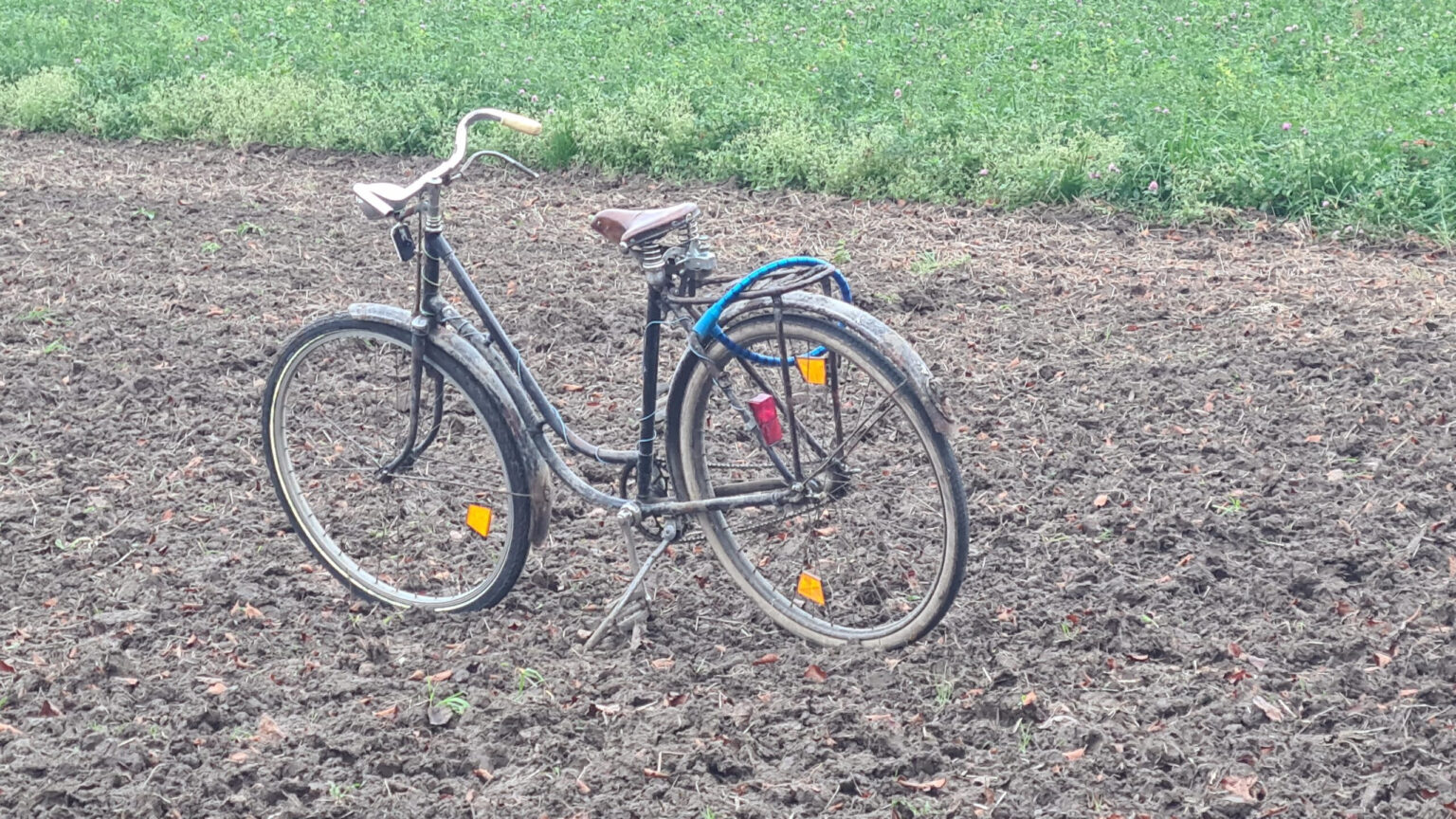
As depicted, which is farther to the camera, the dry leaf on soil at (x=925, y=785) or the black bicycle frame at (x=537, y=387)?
the black bicycle frame at (x=537, y=387)

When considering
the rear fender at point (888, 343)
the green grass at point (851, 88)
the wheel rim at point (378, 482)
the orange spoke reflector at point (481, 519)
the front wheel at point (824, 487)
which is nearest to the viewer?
the rear fender at point (888, 343)

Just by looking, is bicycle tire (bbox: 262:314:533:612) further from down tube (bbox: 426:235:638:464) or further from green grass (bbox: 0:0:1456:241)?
green grass (bbox: 0:0:1456:241)

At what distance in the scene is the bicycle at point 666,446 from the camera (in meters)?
3.53

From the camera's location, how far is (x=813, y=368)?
353cm

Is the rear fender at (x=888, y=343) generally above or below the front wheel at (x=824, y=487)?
above

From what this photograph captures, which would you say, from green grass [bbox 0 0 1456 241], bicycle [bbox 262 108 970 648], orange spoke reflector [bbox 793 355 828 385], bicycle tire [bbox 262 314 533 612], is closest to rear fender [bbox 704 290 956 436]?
bicycle [bbox 262 108 970 648]

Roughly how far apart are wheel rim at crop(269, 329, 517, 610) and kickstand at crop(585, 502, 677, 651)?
1.06ft

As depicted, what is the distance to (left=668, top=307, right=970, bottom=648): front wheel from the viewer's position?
3473mm

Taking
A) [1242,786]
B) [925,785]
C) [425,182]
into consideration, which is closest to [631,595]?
[925,785]

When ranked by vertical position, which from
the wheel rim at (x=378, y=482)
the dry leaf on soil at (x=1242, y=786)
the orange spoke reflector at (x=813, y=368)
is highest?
the orange spoke reflector at (x=813, y=368)

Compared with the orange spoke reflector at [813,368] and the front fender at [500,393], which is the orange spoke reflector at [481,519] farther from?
the orange spoke reflector at [813,368]

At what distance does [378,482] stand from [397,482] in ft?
0.46

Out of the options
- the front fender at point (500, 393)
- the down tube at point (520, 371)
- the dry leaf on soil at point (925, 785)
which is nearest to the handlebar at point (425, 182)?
the down tube at point (520, 371)

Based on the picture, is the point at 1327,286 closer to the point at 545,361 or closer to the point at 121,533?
the point at 545,361
